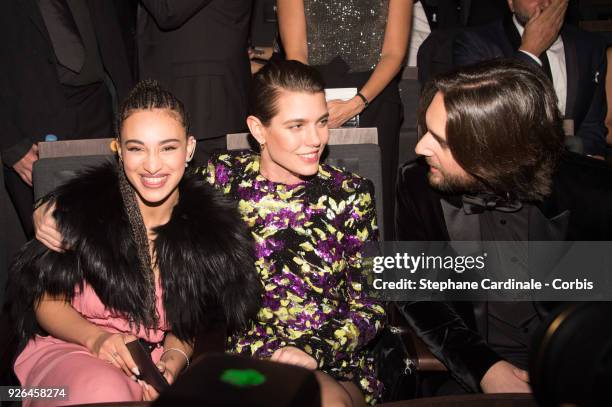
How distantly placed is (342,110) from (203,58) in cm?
59

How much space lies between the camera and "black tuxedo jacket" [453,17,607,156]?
2.99 metres

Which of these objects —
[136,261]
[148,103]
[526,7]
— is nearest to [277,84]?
[148,103]

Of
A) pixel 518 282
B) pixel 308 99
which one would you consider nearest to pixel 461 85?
pixel 308 99

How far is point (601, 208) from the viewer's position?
6.54 feet

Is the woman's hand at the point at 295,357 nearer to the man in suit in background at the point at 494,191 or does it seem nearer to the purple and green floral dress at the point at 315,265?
the purple and green floral dress at the point at 315,265

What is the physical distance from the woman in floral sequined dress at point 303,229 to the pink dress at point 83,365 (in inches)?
13.5

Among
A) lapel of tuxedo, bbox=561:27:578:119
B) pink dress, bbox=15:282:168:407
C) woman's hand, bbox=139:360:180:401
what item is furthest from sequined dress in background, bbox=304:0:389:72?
woman's hand, bbox=139:360:180:401

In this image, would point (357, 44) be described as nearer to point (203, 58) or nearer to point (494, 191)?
Result: point (203, 58)

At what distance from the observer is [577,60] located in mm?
3004

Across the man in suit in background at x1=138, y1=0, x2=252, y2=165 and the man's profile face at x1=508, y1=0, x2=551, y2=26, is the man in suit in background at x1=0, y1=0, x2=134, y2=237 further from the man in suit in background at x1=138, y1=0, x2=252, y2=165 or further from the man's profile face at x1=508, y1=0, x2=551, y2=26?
the man's profile face at x1=508, y1=0, x2=551, y2=26

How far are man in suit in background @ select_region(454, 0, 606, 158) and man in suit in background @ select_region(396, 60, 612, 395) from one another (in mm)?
968

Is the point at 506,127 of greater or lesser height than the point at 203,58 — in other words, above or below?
below

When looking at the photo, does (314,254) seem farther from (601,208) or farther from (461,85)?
(601,208)

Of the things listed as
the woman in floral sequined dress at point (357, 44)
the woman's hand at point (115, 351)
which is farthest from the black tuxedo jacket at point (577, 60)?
the woman's hand at point (115, 351)
